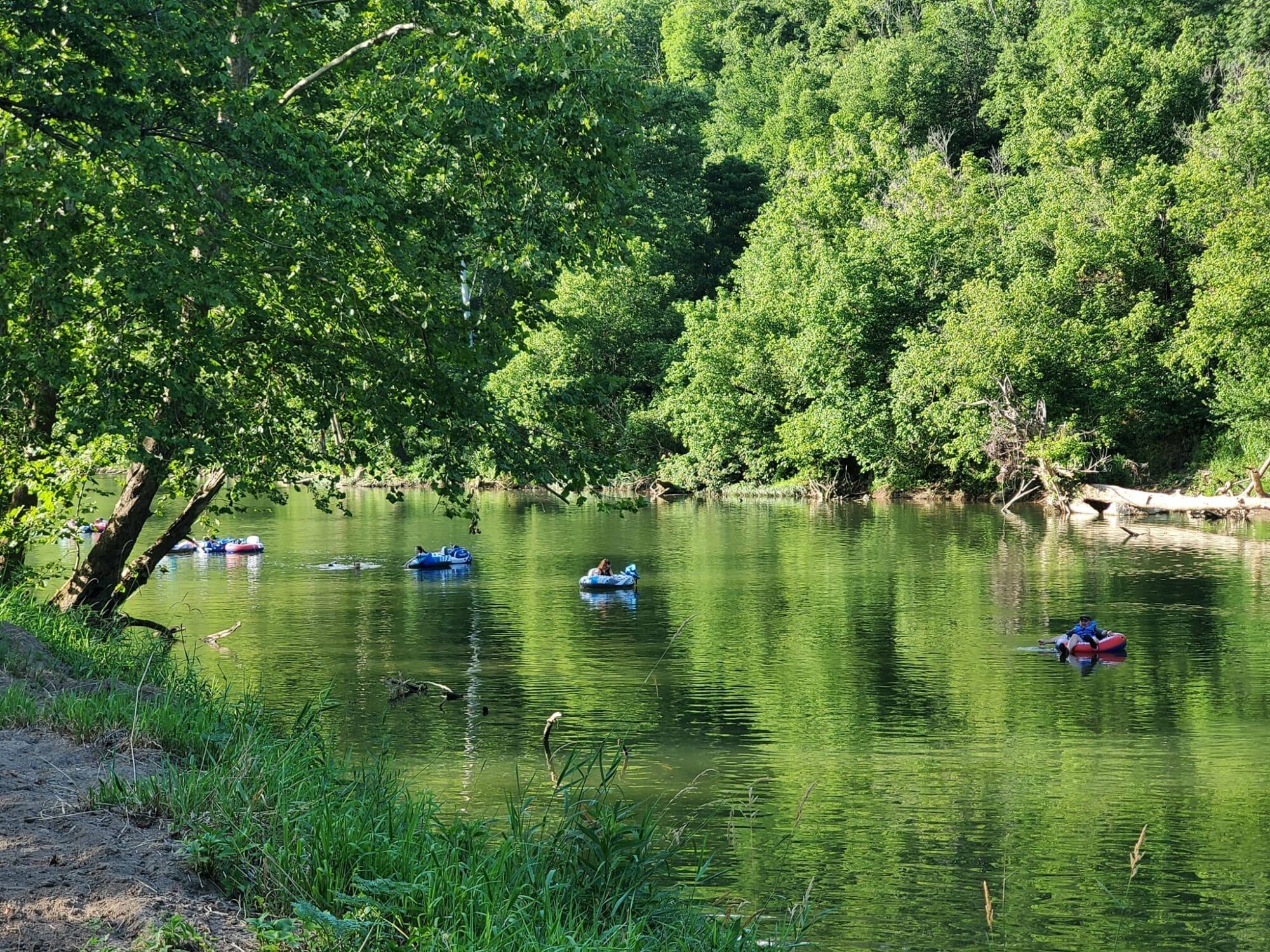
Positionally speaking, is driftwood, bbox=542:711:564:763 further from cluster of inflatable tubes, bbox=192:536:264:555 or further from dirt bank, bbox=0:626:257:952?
cluster of inflatable tubes, bbox=192:536:264:555

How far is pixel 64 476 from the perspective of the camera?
14461 mm

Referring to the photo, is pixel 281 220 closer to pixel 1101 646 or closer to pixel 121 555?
pixel 121 555

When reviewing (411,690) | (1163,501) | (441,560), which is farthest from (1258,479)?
(411,690)

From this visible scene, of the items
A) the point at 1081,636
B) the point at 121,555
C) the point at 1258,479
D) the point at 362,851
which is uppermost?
the point at 1258,479

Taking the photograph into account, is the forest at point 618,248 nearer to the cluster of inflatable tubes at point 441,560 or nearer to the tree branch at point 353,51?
the tree branch at point 353,51

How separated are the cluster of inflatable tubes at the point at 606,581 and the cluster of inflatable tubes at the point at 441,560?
206 inches

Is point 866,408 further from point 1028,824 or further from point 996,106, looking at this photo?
point 1028,824

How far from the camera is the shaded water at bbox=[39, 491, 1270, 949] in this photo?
10617 millimetres

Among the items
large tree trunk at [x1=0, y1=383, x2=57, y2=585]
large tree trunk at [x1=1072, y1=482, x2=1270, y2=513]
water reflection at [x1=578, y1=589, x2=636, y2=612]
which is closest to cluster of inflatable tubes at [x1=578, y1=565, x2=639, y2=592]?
water reflection at [x1=578, y1=589, x2=636, y2=612]

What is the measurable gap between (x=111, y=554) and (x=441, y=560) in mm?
17692

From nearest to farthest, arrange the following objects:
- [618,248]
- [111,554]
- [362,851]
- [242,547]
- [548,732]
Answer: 1. [362,851]
2. [618,248]
3. [548,732]
4. [111,554]
5. [242,547]

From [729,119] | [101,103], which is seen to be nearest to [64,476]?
[101,103]

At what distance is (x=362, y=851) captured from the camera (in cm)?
604

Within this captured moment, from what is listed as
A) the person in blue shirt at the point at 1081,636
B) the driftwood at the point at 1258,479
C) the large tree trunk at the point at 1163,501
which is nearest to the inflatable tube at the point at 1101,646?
the person in blue shirt at the point at 1081,636
